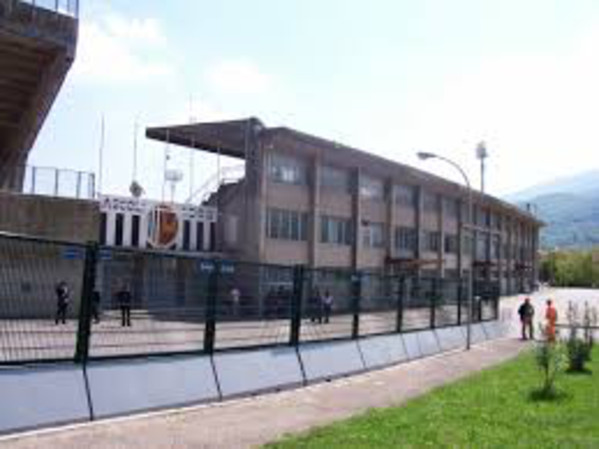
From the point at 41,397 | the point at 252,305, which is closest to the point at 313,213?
the point at 252,305

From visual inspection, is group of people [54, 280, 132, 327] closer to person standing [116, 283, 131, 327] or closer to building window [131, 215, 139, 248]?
person standing [116, 283, 131, 327]

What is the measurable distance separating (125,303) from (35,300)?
140 centimetres

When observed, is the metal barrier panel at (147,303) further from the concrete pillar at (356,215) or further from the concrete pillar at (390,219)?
the concrete pillar at (390,219)

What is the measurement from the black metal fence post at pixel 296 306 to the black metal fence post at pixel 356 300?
3153mm

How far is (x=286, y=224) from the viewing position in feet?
167

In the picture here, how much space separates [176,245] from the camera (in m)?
46.3

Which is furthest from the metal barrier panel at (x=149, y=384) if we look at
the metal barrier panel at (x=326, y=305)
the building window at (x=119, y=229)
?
the building window at (x=119, y=229)

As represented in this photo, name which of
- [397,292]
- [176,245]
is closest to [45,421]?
[397,292]

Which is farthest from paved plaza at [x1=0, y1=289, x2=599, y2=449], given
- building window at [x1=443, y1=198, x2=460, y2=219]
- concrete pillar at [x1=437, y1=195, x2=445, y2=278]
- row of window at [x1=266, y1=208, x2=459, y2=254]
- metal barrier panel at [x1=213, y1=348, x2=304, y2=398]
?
building window at [x1=443, y1=198, x2=460, y2=219]

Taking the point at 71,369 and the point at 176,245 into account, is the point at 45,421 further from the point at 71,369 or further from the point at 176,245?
the point at 176,245

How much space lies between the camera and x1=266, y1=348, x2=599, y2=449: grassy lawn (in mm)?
10094

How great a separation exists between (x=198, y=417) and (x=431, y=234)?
203 ft

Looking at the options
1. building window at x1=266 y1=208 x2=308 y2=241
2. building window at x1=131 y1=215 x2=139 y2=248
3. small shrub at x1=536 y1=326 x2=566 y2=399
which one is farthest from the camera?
building window at x1=266 y1=208 x2=308 y2=241

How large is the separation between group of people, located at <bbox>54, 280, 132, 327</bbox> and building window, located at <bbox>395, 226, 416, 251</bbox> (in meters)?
54.2
